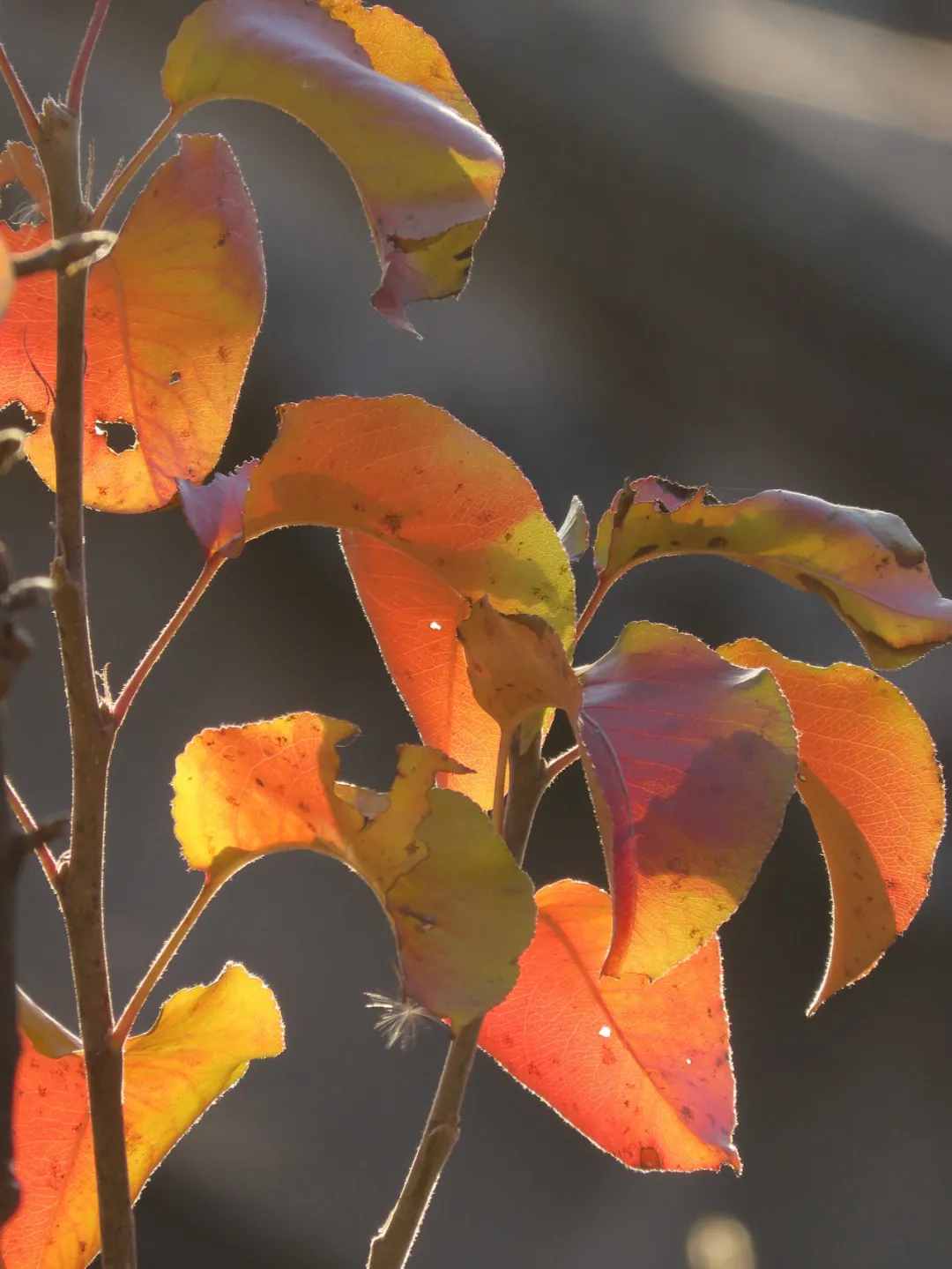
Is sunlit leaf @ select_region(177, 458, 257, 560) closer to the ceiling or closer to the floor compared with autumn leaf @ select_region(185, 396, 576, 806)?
closer to the floor

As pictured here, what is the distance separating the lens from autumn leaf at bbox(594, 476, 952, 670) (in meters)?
0.31

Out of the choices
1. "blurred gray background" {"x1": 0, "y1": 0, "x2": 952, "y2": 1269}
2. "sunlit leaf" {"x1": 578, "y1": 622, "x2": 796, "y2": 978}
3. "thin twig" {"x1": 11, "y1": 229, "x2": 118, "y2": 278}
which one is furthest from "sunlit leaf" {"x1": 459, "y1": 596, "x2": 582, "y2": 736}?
"blurred gray background" {"x1": 0, "y1": 0, "x2": 952, "y2": 1269}

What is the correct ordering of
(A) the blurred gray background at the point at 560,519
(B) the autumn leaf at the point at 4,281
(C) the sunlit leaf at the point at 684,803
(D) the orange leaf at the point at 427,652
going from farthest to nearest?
(A) the blurred gray background at the point at 560,519 < (D) the orange leaf at the point at 427,652 < (C) the sunlit leaf at the point at 684,803 < (B) the autumn leaf at the point at 4,281

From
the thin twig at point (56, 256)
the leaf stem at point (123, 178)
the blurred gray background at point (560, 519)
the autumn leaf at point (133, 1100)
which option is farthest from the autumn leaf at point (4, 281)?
the blurred gray background at point (560, 519)

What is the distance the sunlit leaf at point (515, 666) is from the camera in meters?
0.25

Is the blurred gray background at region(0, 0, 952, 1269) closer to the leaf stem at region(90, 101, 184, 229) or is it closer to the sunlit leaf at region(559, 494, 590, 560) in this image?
the sunlit leaf at region(559, 494, 590, 560)

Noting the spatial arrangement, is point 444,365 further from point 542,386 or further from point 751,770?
point 751,770

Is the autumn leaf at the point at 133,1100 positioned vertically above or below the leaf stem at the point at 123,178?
below

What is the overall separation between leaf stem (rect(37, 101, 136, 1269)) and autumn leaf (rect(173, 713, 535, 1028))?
0.16 ft

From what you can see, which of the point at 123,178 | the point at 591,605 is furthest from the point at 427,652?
the point at 123,178

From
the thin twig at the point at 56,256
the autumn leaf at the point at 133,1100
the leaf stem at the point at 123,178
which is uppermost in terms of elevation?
the thin twig at the point at 56,256

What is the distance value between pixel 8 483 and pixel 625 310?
28.2 inches

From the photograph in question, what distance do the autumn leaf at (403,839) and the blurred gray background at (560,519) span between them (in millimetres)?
938

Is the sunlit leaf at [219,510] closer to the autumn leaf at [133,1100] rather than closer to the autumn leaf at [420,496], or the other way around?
the autumn leaf at [420,496]
